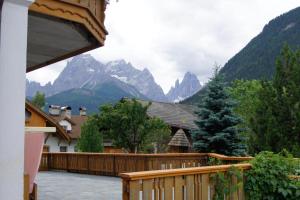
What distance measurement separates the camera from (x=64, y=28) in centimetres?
859

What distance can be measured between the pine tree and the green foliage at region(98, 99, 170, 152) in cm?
1115

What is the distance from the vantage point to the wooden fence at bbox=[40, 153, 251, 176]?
1453 cm

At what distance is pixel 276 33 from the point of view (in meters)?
126

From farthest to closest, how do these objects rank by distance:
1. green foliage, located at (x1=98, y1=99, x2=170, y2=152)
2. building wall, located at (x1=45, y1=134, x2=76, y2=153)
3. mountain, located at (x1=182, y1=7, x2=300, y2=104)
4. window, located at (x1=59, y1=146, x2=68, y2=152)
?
mountain, located at (x1=182, y1=7, x2=300, y2=104) < window, located at (x1=59, y1=146, x2=68, y2=152) < building wall, located at (x1=45, y1=134, x2=76, y2=153) < green foliage, located at (x1=98, y1=99, x2=170, y2=152)

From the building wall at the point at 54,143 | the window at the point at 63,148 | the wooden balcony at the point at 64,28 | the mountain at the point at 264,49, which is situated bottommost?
the window at the point at 63,148

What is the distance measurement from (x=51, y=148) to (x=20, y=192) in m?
46.2

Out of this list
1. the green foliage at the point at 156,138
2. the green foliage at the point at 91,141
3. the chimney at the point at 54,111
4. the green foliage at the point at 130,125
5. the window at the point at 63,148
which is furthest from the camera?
the chimney at the point at 54,111

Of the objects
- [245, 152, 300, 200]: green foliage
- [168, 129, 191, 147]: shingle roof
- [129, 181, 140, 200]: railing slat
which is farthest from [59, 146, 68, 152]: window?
[129, 181, 140, 200]: railing slat

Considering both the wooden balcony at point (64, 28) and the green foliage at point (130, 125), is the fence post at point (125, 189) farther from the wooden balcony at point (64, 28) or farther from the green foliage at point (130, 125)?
the green foliage at point (130, 125)

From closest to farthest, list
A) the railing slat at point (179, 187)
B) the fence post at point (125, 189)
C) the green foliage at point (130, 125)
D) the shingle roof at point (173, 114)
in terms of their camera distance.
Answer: the fence post at point (125, 189) → the railing slat at point (179, 187) → the green foliage at point (130, 125) → the shingle roof at point (173, 114)

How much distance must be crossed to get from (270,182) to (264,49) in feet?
361

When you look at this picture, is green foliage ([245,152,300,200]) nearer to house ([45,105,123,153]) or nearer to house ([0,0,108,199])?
house ([0,0,108,199])

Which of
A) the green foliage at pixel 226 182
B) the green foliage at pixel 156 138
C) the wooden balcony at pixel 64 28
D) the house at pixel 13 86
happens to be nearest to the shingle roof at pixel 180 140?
the green foliage at pixel 156 138

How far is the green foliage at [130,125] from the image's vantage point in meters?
29.5
